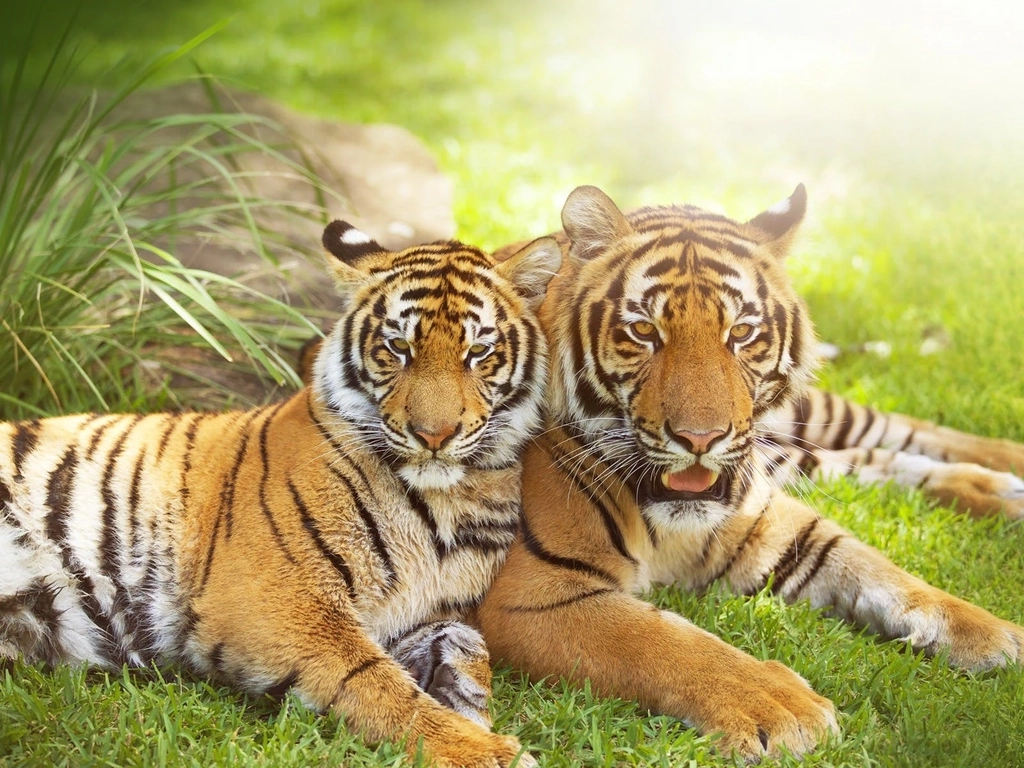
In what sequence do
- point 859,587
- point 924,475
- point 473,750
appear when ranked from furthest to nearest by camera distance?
point 924,475 → point 859,587 → point 473,750

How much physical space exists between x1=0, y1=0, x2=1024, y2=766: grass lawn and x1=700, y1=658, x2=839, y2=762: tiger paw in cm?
5

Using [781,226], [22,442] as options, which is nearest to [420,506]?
[22,442]

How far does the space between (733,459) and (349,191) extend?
10.5ft

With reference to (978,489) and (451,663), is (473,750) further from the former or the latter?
(978,489)

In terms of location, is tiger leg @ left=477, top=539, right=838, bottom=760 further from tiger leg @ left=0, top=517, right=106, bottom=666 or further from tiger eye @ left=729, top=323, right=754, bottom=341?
tiger leg @ left=0, top=517, right=106, bottom=666

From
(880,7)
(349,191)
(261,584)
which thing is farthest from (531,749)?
(880,7)

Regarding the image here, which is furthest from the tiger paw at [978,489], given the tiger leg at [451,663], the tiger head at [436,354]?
the tiger leg at [451,663]

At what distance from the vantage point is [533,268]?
2514 mm

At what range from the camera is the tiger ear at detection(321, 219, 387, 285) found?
2529mm

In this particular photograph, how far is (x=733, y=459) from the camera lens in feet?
7.66

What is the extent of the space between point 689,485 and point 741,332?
355 mm

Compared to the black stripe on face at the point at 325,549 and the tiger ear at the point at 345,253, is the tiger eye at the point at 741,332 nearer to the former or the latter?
the tiger ear at the point at 345,253

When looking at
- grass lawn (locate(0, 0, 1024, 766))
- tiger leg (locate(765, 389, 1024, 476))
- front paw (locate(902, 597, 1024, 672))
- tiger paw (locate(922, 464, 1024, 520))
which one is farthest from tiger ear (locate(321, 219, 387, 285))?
tiger paw (locate(922, 464, 1024, 520))

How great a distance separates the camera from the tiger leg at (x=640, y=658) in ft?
6.98
